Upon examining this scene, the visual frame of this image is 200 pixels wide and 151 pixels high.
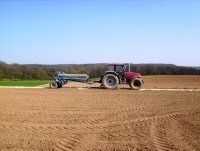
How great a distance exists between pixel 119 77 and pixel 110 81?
27.0 inches

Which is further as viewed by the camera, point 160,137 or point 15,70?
point 15,70

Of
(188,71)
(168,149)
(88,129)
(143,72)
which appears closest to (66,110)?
(88,129)

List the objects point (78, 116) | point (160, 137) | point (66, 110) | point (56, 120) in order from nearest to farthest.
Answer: point (160, 137) < point (56, 120) < point (78, 116) < point (66, 110)

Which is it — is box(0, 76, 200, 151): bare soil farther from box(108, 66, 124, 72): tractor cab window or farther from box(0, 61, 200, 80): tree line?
box(0, 61, 200, 80): tree line

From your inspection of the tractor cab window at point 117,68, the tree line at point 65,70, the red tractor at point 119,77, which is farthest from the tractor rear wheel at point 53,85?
the tree line at point 65,70

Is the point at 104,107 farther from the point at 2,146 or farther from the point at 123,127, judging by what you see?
the point at 2,146

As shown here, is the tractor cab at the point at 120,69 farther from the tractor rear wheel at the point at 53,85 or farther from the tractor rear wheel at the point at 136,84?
the tractor rear wheel at the point at 53,85

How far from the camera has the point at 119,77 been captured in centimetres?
1816

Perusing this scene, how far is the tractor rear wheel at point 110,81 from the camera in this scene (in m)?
17.8

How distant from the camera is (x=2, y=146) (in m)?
5.46

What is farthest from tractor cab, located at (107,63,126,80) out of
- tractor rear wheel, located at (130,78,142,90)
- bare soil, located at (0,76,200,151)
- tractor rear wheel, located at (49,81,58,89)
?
bare soil, located at (0,76,200,151)

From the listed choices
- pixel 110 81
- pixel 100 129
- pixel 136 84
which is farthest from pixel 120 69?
pixel 100 129

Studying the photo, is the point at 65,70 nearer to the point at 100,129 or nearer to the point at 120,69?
the point at 120,69

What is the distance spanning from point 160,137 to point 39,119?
150 inches
